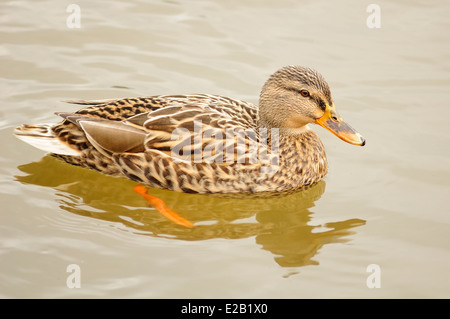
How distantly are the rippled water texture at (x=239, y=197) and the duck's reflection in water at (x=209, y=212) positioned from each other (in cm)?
2

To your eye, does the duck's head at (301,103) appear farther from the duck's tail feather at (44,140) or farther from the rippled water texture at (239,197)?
the duck's tail feather at (44,140)

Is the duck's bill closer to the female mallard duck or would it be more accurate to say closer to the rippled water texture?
the female mallard duck

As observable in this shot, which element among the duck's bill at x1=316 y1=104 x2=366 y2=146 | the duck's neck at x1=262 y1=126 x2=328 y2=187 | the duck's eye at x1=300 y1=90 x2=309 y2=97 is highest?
the duck's eye at x1=300 y1=90 x2=309 y2=97

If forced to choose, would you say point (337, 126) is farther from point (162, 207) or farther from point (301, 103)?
point (162, 207)

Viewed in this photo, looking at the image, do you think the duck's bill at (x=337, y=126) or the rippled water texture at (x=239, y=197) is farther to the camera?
the duck's bill at (x=337, y=126)

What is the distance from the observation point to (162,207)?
7449mm

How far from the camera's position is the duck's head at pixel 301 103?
25.4ft

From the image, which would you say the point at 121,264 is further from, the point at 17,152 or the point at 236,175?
the point at 17,152

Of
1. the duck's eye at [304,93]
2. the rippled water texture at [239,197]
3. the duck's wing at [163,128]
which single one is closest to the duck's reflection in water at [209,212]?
the rippled water texture at [239,197]

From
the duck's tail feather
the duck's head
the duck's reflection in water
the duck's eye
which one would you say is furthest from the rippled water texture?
the duck's eye

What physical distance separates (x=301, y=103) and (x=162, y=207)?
1.91 meters

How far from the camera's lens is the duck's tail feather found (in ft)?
25.6

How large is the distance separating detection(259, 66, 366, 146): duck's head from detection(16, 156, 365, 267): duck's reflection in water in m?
0.72

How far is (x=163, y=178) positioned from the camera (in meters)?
7.67
